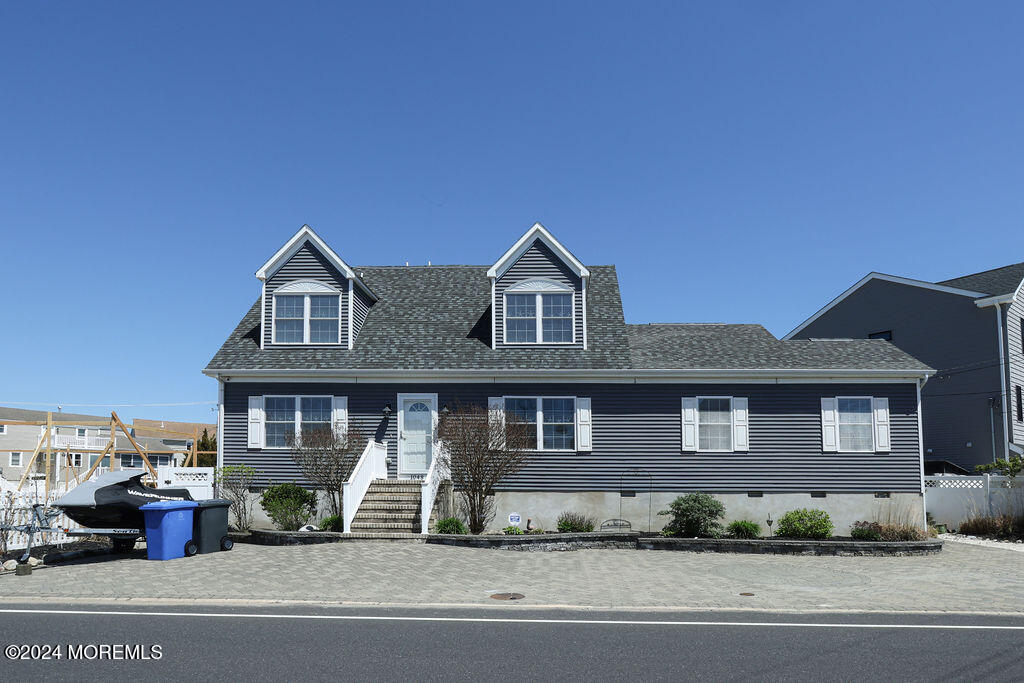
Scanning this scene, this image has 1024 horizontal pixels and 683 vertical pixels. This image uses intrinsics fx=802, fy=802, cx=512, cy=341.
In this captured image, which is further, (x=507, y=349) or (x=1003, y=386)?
(x=1003, y=386)

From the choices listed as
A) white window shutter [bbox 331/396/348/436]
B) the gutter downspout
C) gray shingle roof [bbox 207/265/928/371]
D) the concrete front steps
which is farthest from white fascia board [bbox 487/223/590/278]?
the gutter downspout

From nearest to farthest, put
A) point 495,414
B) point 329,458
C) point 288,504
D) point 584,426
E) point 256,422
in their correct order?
point 288,504 → point 329,458 → point 495,414 → point 584,426 → point 256,422

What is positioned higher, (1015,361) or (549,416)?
(1015,361)

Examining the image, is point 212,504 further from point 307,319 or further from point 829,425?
point 829,425

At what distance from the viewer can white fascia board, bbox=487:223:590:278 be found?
2253cm

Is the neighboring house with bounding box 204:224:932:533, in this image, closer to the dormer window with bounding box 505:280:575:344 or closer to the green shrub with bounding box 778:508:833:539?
the dormer window with bounding box 505:280:575:344

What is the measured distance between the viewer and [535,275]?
2275 centimetres

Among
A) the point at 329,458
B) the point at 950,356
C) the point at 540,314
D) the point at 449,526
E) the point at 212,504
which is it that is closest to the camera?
the point at 212,504

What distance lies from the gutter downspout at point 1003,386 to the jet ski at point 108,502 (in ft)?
86.5

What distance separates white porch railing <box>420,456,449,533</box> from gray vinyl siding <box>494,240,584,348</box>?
4.26 metres

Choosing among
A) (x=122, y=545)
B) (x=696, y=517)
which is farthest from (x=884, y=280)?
(x=122, y=545)

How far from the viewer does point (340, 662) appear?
762 centimetres

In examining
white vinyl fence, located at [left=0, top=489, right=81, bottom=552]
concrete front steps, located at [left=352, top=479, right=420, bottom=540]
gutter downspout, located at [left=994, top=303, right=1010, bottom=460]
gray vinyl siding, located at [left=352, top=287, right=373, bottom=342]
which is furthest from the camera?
gutter downspout, located at [left=994, top=303, right=1010, bottom=460]

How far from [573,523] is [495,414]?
3475mm
